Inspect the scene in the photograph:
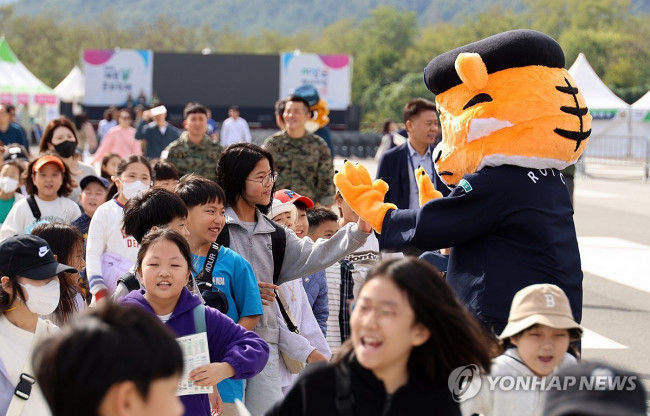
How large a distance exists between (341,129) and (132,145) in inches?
1089

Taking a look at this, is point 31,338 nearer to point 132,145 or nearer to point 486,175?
point 486,175

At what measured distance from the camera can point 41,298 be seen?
4.48m

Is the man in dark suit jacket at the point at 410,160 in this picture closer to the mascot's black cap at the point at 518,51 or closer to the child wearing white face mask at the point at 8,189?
the child wearing white face mask at the point at 8,189

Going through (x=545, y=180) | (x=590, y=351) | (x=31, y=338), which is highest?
(x=545, y=180)

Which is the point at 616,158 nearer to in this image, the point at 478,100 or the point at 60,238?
the point at 478,100

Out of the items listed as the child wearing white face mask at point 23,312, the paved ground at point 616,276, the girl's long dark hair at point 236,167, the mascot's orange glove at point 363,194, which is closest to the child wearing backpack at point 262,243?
the girl's long dark hair at point 236,167

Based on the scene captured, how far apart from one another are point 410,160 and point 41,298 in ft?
15.3

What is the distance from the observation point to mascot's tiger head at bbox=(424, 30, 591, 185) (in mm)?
4871

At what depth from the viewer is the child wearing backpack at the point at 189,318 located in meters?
4.18

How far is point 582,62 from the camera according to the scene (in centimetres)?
3853

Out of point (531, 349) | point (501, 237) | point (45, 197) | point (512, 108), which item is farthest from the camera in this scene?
point (45, 197)

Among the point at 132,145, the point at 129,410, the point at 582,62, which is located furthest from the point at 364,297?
the point at 582,62

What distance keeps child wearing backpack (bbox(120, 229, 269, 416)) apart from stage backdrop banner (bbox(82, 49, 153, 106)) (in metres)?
37.7

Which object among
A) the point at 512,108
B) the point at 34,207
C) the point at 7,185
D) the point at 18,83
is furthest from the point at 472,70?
the point at 18,83
